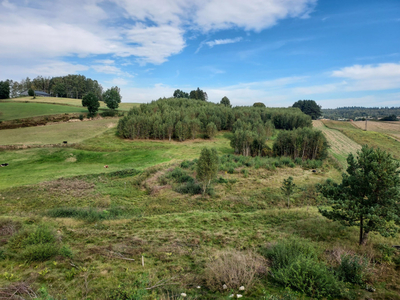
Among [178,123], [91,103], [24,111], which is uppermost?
[91,103]

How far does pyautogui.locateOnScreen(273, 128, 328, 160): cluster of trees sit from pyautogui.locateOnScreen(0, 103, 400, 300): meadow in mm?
8353

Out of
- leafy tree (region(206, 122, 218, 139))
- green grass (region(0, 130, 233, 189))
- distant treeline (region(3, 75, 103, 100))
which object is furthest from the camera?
distant treeline (region(3, 75, 103, 100))

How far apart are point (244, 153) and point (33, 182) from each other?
118ft

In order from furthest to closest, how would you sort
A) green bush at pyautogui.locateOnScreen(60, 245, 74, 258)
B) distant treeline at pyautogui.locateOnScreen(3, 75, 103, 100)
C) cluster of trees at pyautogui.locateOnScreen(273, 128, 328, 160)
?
distant treeline at pyautogui.locateOnScreen(3, 75, 103, 100) → cluster of trees at pyautogui.locateOnScreen(273, 128, 328, 160) → green bush at pyautogui.locateOnScreen(60, 245, 74, 258)

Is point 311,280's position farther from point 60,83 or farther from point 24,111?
point 60,83

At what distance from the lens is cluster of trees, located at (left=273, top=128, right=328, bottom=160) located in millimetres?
39219

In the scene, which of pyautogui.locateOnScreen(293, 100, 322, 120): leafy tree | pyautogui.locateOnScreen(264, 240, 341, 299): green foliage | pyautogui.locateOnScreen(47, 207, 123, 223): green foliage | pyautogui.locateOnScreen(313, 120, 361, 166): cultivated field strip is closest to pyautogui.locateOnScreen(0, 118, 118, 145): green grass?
pyautogui.locateOnScreen(47, 207, 123, 223): green foliage

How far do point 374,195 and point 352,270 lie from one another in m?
4.16

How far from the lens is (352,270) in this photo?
23.3 ft

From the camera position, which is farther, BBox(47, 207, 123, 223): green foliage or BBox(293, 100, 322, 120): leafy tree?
BBox(293, 100, 322, 120): leafy tree

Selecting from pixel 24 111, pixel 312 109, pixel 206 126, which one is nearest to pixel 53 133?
pixel 24 111

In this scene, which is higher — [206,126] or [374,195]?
[206,126]

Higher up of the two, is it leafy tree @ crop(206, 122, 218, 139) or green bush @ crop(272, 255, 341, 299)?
leafy tree @ crop(206, 122, 218, 139)

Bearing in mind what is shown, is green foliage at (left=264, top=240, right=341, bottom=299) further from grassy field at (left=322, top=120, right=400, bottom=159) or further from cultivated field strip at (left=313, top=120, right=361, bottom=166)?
grassy field at (left=322, top=120, right=400, bottom=159)
